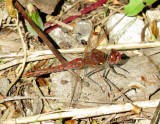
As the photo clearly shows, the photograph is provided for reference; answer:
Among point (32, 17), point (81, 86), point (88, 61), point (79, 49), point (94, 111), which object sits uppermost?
point (32, 17)

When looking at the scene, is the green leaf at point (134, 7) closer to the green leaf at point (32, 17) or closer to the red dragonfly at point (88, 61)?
the red dragonfly at point (88, 61)

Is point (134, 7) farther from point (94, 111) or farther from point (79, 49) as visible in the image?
point (94, 111)

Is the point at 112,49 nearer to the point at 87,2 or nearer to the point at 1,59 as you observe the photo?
the point at 87,2

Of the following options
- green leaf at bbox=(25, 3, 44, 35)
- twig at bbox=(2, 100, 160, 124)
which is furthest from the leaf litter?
green leaf at bbox=(25, 3, 44, 35)

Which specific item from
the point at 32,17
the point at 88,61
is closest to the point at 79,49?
the point at 88,61

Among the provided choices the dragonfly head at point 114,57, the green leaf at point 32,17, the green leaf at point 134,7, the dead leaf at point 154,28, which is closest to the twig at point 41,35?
the green leaf at point 32,17

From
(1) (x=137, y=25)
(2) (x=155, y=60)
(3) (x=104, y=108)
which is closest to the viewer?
(3) (x=104, y=108)

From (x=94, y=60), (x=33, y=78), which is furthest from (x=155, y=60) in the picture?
(x=33, y=78)
